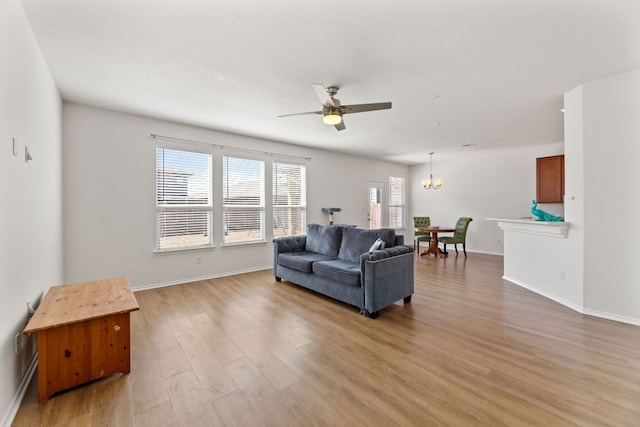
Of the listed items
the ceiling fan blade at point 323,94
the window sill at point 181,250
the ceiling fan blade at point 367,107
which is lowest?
the window sill at point 181,250

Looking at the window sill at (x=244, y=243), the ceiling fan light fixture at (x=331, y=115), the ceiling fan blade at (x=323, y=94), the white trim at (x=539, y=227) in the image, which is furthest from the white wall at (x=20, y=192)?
the white trim at (x=539, y=227)

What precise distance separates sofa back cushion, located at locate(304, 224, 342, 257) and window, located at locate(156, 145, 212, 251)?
1.89 m

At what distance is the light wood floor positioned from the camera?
1686 mm

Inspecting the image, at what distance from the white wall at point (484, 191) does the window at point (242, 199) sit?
17.4ft

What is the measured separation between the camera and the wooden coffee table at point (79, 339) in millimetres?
1819

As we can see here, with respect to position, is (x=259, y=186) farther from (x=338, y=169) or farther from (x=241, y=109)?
(x=338, y=169)

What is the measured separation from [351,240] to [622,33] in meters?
3.39

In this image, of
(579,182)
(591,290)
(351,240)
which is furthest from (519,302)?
(351,240)

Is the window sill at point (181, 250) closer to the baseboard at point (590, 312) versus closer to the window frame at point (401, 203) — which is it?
the baseboard at point (590, 312)

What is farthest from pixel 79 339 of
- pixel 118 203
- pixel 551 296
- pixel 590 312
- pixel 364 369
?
pixel 551 296

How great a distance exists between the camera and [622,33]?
90.0 inches

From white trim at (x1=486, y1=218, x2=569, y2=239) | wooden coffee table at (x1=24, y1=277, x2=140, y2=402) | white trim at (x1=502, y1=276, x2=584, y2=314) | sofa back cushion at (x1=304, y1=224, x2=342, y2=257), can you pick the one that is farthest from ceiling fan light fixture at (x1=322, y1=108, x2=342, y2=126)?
white trim at (x1=502, y1=276, x2=584, y2=314)

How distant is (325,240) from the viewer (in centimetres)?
449

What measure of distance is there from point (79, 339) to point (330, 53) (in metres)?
3.11
